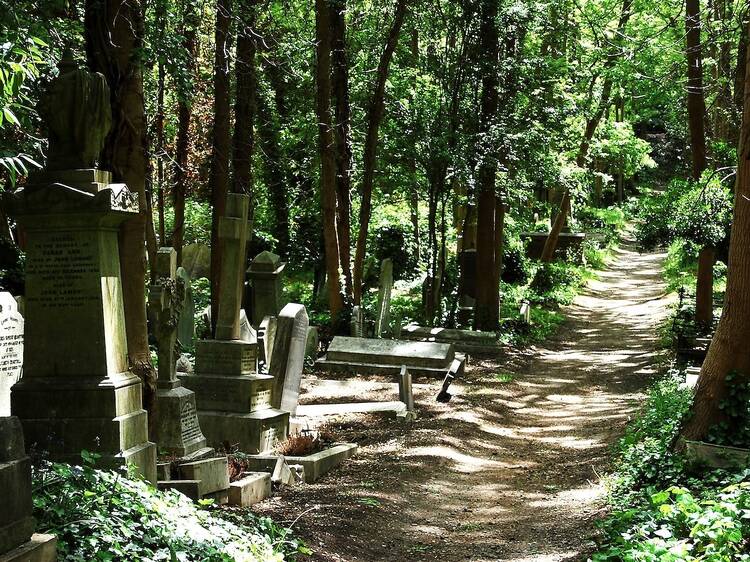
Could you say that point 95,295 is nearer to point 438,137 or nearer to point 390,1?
point 438,137

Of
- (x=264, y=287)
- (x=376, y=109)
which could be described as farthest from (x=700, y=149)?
(x=264, y=287)

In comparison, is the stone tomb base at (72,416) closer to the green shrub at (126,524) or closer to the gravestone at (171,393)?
the green shrub at (126,524)

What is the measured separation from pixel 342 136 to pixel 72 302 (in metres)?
13.9

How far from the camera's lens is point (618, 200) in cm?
4966

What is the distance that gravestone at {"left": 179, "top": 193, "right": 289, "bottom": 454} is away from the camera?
9844 millimetres

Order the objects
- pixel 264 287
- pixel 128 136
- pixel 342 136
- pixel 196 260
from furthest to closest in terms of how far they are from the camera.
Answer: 1. pixel 196 260
2. pixel 342 136
3. pixel 264 287
4. pixel 128 136

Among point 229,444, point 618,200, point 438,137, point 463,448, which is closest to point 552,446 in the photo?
point 463,448

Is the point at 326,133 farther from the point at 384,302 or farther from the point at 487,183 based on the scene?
the point at 487,183

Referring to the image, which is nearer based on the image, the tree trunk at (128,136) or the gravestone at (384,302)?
the tree trunk at (128,136)

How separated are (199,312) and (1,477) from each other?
655 inches

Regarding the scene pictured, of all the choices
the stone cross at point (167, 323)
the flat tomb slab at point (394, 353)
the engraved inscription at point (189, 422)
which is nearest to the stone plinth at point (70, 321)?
the engraved inscription at point (189, 422)

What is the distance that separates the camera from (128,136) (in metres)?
8.23

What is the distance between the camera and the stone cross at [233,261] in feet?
34.5

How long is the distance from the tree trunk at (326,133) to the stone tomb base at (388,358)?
7.30 feet
